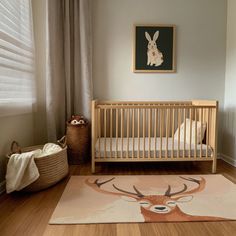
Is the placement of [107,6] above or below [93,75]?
above

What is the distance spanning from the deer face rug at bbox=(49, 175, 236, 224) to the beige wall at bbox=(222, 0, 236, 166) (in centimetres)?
70

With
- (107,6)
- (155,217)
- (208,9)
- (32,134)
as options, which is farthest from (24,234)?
(208,9)

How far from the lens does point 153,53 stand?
2797 mm

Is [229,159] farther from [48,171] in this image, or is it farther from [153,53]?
[48,171]

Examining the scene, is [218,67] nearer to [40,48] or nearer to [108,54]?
[108,54]

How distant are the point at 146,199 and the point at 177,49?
6.81ft

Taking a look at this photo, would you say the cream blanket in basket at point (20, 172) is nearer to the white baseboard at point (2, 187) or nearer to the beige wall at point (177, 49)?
the white baseboard at point (2, 187)

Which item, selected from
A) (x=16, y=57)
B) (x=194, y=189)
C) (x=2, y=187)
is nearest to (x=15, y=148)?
(x=2, y=187)

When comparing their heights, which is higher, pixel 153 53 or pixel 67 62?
pixel 153 53

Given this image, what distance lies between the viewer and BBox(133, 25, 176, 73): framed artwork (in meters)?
2.77

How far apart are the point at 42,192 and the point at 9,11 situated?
1772 mm

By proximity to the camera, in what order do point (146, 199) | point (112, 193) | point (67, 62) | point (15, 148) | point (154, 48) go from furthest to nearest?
point (154, 48) → point (67, 62) → point (15, 148) → point (112, 193) → point (146, 199)

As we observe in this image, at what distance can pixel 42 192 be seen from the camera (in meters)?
1.82

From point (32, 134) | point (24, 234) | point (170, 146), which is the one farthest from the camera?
point (32, 134)
